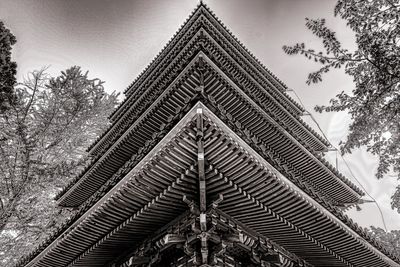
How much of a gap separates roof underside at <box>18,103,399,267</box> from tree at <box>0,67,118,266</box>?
12.1ft

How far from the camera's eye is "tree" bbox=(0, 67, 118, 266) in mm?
8664

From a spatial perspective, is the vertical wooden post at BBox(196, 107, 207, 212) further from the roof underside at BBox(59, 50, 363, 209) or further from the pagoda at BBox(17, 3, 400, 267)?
the roof underside at BBox(59, 50, 363, 209)

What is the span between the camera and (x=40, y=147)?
10.2m

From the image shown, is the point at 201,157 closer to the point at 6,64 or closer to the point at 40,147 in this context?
the point at 6,64

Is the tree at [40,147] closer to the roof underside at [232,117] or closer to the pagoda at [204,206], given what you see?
the roof underside at [232,117]

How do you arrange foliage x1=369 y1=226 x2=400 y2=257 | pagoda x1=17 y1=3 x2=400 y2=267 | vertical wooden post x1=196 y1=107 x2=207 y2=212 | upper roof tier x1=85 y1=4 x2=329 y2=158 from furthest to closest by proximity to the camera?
foliage x1=369 y1=226 x2=400 y2=257, upper roof tier x1=85 y1=4 x2=329 y2=158, pagoda x1=17 y1=3 x2=400 y2=267, vertical wooden post x1=196 y1=107 x2=207 y2=212

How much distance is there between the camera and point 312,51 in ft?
22.2

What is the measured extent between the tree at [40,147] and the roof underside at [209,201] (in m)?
3.69

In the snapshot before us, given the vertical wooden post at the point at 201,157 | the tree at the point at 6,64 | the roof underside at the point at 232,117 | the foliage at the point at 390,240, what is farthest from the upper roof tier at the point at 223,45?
the vertical wooden post at the point at 201,157

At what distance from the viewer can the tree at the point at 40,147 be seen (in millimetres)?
8664

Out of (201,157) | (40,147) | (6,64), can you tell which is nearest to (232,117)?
(201,157)

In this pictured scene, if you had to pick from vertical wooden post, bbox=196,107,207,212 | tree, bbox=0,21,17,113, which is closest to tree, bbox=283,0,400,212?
vertical wooden post, bbox=196,107,207,212

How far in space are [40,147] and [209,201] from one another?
8.17m

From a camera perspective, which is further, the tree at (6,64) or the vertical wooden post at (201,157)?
the tree at (6,64)
